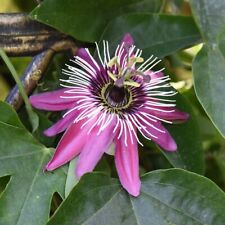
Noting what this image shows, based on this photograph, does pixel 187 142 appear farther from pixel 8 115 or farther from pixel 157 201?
pixel 8 115

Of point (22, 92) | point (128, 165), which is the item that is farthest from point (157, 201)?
point (22, 92)

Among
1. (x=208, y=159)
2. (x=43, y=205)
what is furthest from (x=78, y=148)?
(x=208, y=159)

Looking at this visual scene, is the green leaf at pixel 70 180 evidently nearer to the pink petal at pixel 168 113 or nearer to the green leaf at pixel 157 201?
the green leaf at pixel 157 201

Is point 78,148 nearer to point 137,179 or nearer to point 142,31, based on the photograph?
point 137,179

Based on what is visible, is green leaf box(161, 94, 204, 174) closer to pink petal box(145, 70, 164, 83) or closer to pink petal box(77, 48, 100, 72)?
pink petal box(145, 70, 164, 83)

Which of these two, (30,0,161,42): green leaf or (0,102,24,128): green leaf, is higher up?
(30,0,161,42): green leaf

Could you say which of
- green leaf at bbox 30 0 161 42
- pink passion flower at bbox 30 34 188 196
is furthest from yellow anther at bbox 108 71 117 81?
green leaf at bbox 30 0 161 42
